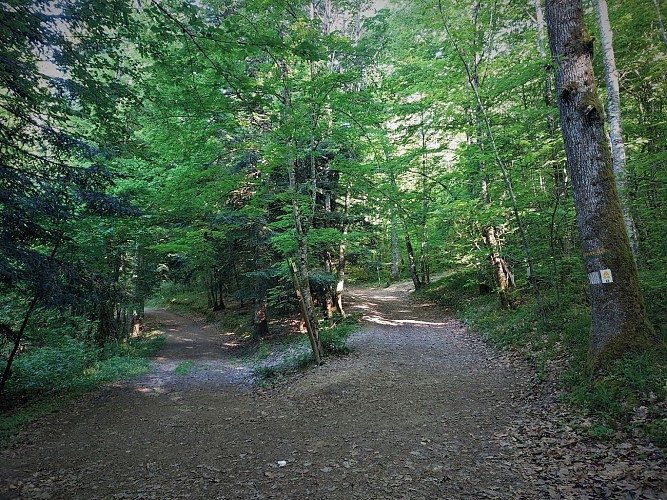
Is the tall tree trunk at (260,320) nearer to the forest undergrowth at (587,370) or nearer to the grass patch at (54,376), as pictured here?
the grass patch at (54,376)

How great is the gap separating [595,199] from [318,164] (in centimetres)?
1123

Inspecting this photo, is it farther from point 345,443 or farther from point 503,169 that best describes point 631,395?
point 503,169

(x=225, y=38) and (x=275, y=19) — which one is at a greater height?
(x=275, y=19)

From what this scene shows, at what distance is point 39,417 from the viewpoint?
22.6ft

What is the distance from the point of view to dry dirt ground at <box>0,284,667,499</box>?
12.2ft

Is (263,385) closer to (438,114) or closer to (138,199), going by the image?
(138,199)

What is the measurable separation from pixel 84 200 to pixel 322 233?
19.4 ft

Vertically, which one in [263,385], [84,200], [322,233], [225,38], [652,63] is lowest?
[263,385]

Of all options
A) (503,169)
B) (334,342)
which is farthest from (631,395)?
(334,342)

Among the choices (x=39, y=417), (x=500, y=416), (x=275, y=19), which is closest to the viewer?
(x=500, y=416)

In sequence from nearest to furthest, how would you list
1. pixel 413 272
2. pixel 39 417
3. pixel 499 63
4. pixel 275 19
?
1. pixel 39 417
2. pixel 275 19
3. pixel 499 63
4. pixel 413 272

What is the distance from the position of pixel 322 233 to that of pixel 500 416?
6744 mm

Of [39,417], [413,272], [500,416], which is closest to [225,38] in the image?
[500,416]

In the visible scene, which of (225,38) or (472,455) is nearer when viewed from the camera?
(472,455)
